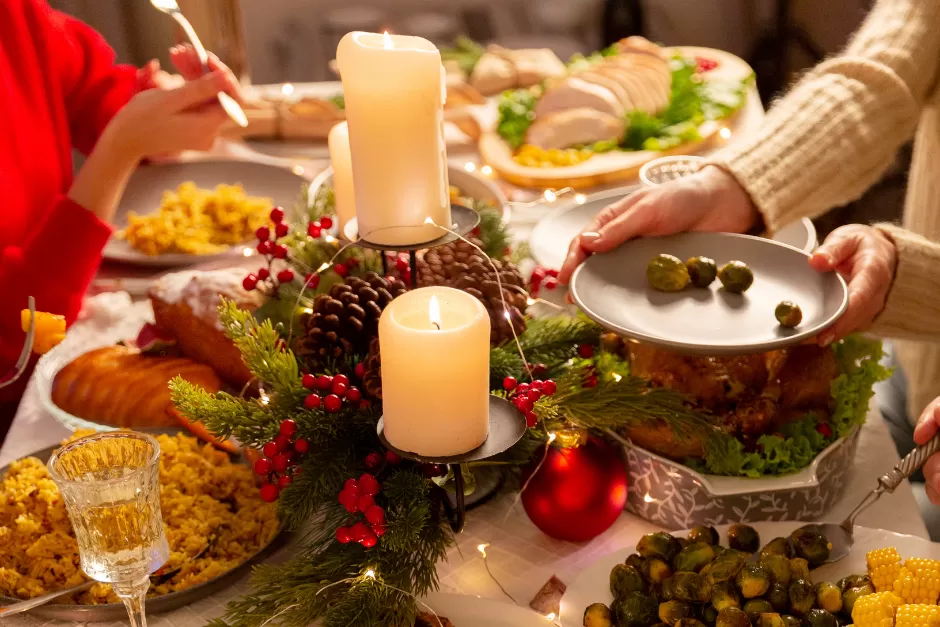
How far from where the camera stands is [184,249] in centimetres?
155

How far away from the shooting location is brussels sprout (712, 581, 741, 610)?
748 millimetres

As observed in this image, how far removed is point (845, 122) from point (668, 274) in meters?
0.51

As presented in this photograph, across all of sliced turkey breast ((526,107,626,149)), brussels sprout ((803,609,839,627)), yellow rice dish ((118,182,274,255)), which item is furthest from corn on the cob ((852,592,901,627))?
sliced turkey breast ((526,107,626,149))

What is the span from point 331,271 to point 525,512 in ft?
1.26

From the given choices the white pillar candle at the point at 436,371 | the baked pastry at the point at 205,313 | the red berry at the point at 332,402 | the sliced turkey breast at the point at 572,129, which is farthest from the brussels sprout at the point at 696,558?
the sliced turkey breast at the point at 572,129

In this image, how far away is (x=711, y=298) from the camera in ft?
3.32

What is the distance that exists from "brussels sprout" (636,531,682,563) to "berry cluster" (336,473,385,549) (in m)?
0.25

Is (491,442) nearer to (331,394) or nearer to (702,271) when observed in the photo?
(331,394)

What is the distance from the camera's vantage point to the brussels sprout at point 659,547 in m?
0.82

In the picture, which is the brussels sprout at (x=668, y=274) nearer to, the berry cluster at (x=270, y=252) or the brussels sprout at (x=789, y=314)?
the brussels sprout at (x=789, y=314)

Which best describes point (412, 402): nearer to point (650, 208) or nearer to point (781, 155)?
point (650, 208)

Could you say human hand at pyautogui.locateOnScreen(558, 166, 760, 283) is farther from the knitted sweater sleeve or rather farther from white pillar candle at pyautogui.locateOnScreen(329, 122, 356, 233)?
white pillar candle at pyautogui.locateOnScreen(329, 122, 356, 233)

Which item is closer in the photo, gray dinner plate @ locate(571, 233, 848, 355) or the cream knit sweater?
gray dinner plate @ locate(571, 233, 848, 355)

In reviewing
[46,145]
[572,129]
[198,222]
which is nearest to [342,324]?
[198,222]
